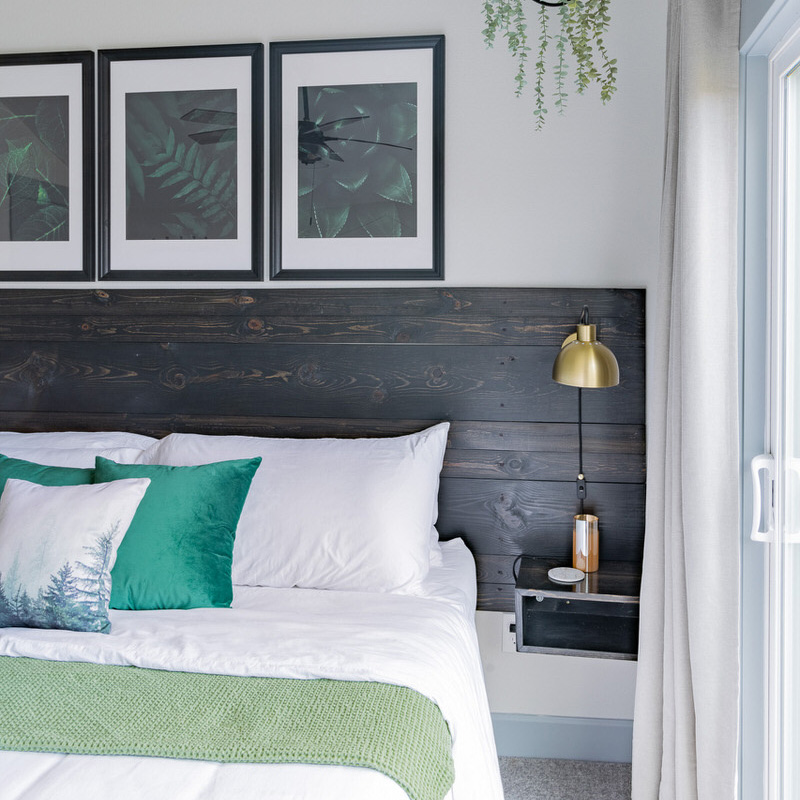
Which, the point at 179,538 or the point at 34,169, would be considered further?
the point at 34,169

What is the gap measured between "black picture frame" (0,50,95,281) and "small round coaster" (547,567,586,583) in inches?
72.3

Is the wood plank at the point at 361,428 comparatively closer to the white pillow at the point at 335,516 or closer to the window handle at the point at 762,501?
the white pillow at the point at 335,516

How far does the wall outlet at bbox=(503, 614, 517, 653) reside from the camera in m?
2.29

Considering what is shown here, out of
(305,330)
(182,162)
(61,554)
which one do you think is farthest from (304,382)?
(61,554)

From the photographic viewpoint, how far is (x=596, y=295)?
2.21 meters

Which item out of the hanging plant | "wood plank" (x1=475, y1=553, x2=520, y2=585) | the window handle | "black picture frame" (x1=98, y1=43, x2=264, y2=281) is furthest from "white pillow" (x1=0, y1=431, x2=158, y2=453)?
the window handle

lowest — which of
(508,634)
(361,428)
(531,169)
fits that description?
(508,634)

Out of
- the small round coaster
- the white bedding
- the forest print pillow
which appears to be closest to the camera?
the white bedding

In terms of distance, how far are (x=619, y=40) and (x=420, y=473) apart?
1.48m

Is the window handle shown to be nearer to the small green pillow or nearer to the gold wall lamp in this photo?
the gold wall lamp

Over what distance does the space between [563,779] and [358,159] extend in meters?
2.07

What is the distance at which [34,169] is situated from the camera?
96.0 inches

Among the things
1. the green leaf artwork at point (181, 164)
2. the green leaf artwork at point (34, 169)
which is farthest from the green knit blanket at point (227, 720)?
the green leaf artwork at point (34, 169)

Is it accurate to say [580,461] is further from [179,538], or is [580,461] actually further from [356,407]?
[179,538]
